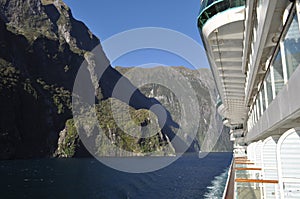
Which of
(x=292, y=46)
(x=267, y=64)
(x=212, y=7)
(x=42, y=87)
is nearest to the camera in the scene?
(x=292, y=46)

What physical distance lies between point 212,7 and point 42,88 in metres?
105

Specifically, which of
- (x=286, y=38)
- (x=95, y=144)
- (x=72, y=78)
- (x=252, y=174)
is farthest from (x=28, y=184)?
(x=72, y=78)

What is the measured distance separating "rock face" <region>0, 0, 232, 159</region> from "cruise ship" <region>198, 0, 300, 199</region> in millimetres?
77344

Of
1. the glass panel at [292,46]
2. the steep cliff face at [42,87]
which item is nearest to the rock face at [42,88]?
the steep cliff face at [42,87]

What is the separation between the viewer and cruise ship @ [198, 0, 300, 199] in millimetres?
2959

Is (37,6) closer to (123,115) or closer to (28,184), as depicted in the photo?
(123,115)

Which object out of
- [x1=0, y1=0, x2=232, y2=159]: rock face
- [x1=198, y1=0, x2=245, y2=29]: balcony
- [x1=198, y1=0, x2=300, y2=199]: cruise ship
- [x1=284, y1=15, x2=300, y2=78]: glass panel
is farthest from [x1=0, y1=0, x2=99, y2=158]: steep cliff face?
[x1=284, y1=15, x2=300, y2=78]: glass panel

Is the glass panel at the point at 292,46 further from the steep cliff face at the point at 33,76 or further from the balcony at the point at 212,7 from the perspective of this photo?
the steep cliff face at the point at 33,76

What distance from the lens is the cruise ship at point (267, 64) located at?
2.96m

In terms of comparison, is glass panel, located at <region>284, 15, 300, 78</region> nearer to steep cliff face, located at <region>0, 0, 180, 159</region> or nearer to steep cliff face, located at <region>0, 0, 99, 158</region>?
steep cliff face, located at <region>0, 0, 180, 159</region>

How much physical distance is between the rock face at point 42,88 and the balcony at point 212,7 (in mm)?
77511

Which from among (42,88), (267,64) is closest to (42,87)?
(42,88)

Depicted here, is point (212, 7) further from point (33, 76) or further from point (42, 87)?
point (33, 76)

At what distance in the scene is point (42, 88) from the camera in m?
102
